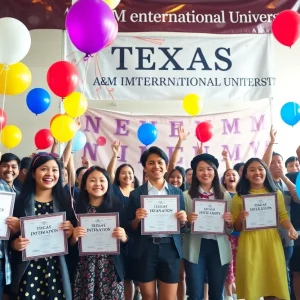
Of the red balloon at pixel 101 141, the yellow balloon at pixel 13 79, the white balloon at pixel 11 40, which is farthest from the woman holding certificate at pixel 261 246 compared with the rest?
the red balloon at pixel 101 141

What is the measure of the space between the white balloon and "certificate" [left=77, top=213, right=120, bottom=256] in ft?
4.31

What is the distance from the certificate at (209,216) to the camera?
2.31 metres

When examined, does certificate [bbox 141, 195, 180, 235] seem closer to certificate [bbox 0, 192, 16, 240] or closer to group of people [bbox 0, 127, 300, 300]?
group of people [bbox 0, 127, 300, 300]

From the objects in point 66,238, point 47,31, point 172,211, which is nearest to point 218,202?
point 172,211

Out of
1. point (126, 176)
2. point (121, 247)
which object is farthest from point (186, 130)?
point (121, 247)

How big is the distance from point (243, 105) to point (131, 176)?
2391mm

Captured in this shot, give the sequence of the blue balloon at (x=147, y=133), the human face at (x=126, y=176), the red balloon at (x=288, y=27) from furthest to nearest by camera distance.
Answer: the blue balloon at (x=147, y=133) → the red balloon at (x=288, y=27) → the human face at (x=126, y=176)

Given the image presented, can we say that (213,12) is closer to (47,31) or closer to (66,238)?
(47,31)

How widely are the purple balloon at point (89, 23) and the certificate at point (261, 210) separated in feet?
4.31

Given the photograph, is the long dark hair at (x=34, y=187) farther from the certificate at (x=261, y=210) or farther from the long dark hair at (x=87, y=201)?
the certificate at (x=261, y=210)

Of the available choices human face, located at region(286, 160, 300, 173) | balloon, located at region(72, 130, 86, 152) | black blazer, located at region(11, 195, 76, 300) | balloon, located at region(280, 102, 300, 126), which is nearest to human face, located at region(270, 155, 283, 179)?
human face, located at region(286, 160, 300, 173)

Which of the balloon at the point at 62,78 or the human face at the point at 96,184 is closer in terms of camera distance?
the human face at the point at 96,184

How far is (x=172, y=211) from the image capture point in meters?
2.25

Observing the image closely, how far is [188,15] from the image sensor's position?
176 inches
